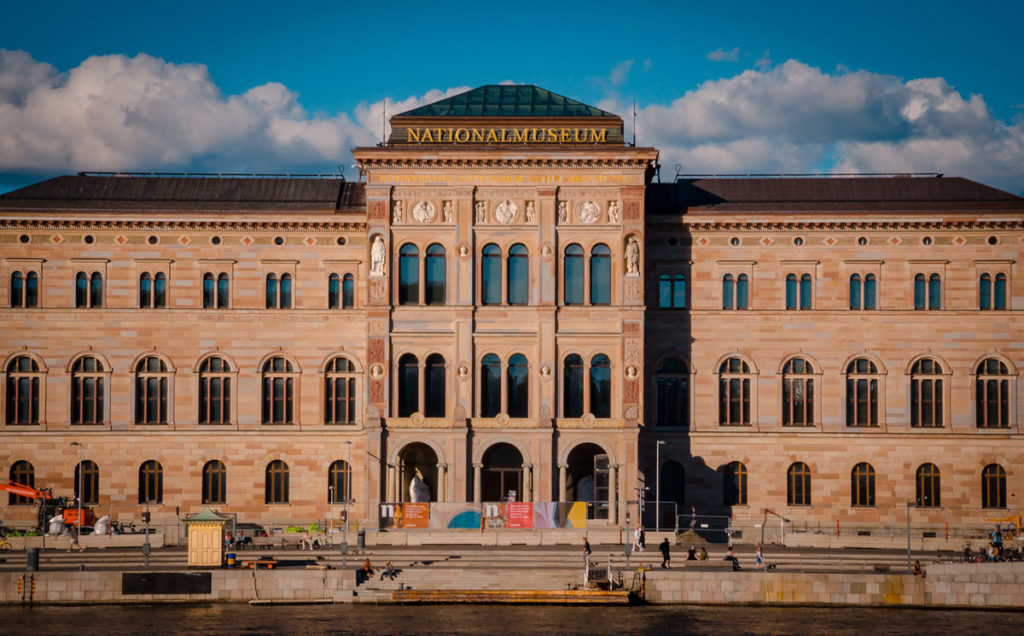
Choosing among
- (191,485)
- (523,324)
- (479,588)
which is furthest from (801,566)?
(191,485)

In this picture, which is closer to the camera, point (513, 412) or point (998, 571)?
point (998, 571)

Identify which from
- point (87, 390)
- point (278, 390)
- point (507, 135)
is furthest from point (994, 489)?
point (87, 390)

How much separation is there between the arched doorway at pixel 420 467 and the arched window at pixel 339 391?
4.54 metres

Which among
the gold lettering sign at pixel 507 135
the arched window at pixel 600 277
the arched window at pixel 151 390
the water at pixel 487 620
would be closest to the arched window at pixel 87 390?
the arched window at pixel 151 390

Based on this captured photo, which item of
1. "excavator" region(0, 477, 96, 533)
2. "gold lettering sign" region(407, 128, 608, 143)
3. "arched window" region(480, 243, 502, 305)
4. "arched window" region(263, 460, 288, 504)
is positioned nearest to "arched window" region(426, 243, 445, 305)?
"arched window" region(480, 243, 502, 305)

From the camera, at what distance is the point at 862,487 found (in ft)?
285

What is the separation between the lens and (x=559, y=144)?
83.7 metres

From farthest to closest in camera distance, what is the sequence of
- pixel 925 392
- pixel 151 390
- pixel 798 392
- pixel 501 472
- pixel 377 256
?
1. pixel 151 390
2. pixel 798 392
3. pixel 925 392
4. pixel 501 472
5. pixel 377 256

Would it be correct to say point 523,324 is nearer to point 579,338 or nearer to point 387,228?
point 579,338

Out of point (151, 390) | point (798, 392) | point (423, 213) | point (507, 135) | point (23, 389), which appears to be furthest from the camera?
point (151, 390)

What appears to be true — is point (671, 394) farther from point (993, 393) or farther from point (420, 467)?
point (993, 393)

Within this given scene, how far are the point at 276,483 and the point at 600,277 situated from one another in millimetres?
21430

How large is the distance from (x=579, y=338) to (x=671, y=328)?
6697 millimetres

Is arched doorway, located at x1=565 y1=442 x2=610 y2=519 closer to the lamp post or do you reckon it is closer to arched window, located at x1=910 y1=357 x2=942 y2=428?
the lamp post
